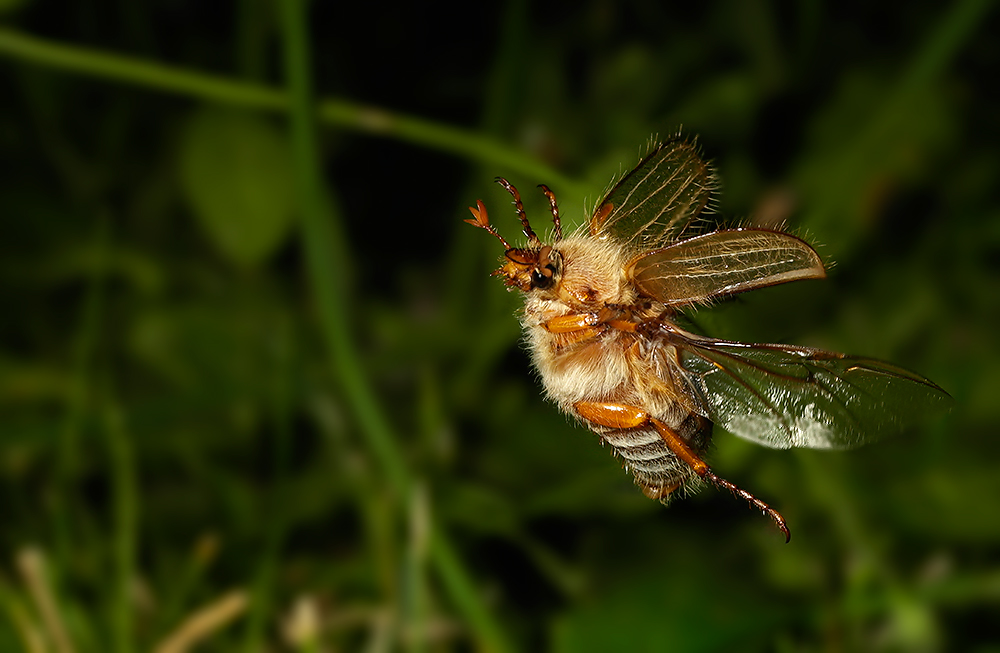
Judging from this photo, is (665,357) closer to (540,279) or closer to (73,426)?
(540,279)

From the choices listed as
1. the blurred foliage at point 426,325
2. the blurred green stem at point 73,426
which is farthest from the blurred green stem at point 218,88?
the blurred green stem at point 73,426

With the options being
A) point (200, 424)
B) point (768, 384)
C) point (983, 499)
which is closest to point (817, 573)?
point (983, 499)

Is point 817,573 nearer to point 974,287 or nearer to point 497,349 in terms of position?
point 497,349

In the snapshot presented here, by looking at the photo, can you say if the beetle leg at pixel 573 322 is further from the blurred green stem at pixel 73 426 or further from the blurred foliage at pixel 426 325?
the blurred green stem at pixel 73 426

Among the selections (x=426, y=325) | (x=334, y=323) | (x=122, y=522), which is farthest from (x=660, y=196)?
(x=426, y=325)

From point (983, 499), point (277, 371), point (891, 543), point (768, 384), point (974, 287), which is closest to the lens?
point (768, 384)
